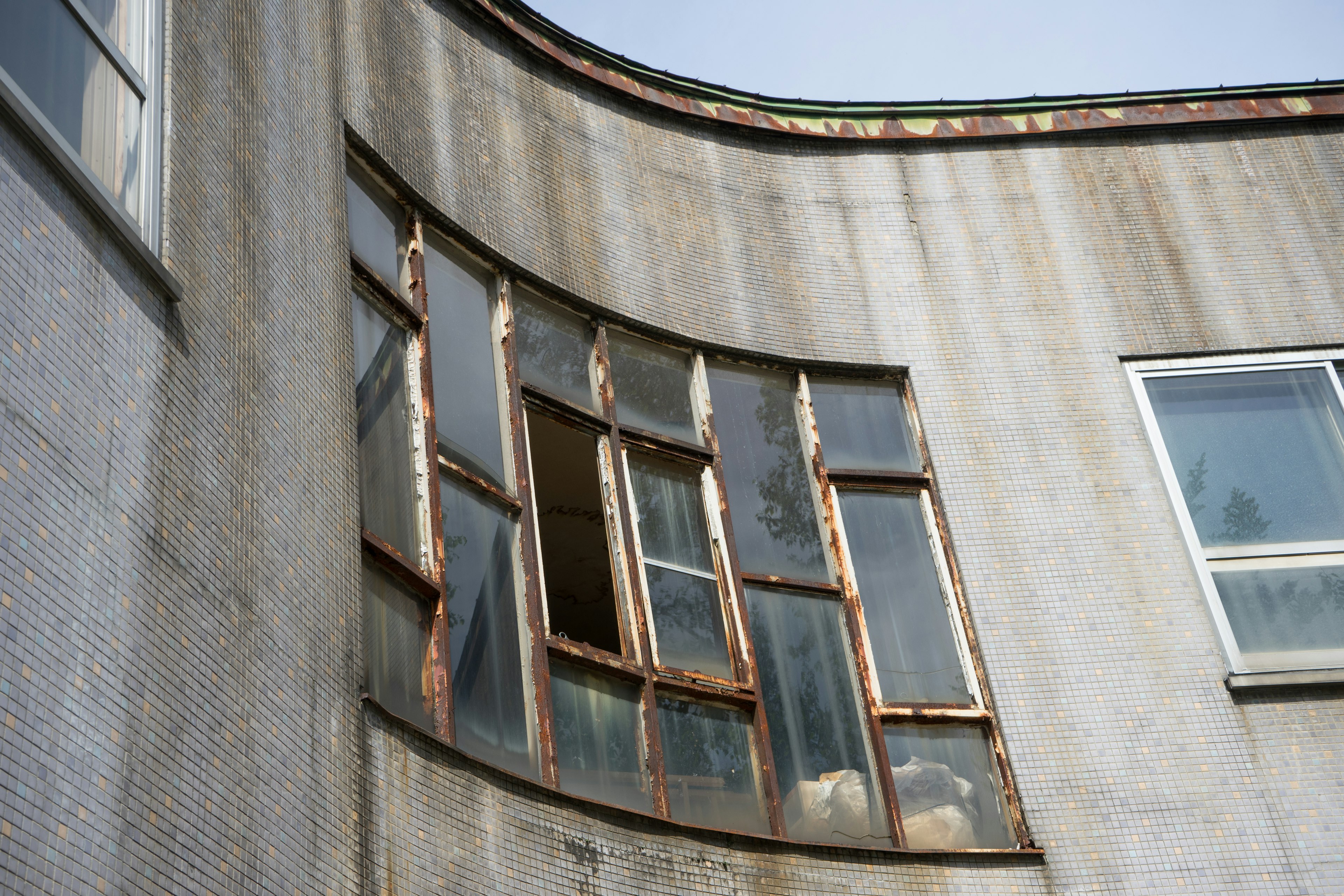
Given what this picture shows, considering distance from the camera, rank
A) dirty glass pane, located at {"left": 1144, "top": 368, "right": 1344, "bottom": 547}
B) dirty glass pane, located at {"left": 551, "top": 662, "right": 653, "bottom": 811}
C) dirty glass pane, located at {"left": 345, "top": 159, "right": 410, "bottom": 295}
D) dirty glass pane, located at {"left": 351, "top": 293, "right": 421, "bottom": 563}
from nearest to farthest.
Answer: dirty glass pane, located at {"left": 351, "top": 293, "right": 421, "bottom": 563}, dirty glass pane, located at {"left": 551, "top": 662, "right": 653, "bottom": 811}, dirty glass pane, located at {"left": 345, "top": 159, "right": 410, "bottom": 295}, dirty glass pane, located at {"left": 1144, "top": 368, "right": 1344, "bottom": 547}

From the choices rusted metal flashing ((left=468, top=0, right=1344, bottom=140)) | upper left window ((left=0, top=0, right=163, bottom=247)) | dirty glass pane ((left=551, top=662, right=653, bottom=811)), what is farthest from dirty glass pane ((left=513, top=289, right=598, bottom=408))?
upper left window ((left=0, top=0, right=163, bottom=247))

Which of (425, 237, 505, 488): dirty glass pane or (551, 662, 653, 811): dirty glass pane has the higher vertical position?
(425, 237, 505, 488): dirty glass pane

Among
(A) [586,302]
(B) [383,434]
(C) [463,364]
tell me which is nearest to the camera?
(B) [383,434]

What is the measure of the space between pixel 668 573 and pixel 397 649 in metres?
2.02

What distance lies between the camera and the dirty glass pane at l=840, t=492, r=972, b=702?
23.6 ft

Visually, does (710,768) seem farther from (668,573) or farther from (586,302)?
(586,302)

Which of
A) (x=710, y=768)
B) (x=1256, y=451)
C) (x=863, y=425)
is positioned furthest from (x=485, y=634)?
(x=1256, y=451)

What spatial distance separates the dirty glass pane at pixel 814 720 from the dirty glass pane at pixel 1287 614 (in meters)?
2.30

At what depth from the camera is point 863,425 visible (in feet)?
26.5

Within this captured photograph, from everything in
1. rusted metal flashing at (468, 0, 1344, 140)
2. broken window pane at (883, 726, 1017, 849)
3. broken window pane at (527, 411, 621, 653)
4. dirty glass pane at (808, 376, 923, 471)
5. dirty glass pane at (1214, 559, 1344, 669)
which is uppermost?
rusted metal flashing at (468, 0, 1344, 140)

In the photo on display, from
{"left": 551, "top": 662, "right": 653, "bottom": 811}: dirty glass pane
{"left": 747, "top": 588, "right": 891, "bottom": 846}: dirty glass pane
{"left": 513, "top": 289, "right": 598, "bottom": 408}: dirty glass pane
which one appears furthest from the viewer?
{"left": 513, "top": 289, "right": 598, "bottom": 408}: dirty glass pane

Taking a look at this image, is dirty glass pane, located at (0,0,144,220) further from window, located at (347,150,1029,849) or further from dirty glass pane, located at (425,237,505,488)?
dirty glass pane, located at (425,237,505,488)

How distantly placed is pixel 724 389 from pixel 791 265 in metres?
1.08

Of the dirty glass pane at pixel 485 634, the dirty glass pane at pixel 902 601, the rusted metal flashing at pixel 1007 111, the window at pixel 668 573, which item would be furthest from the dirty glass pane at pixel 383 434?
the rusted metal flashing at pixel 1007 111
